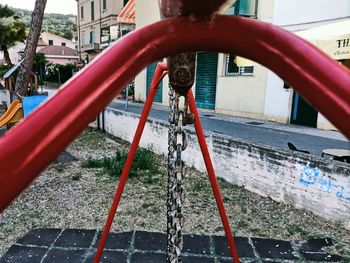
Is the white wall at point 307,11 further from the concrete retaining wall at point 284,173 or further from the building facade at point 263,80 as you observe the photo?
the concrete retaining wall at point 284,173

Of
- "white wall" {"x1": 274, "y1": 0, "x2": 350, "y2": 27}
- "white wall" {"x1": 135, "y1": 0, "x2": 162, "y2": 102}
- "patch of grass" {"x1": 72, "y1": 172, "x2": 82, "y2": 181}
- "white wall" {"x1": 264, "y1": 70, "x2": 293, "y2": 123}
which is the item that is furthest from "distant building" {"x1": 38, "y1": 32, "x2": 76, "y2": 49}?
"patch of grass" {"x1": 72, "y1": 172, "x2": 82, "y2": 181}

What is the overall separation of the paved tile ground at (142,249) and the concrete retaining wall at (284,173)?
1.71 ft

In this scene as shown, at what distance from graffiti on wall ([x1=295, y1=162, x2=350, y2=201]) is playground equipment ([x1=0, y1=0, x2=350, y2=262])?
338 cm

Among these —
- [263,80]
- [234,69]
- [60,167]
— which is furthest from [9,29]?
[60,167]

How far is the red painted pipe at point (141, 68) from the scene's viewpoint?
46 cm

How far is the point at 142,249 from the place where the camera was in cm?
322

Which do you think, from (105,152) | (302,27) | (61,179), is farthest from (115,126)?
(302,27)

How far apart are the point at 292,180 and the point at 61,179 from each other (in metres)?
3.53

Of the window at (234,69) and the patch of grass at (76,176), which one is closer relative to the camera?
the patch of grass at (76,176)

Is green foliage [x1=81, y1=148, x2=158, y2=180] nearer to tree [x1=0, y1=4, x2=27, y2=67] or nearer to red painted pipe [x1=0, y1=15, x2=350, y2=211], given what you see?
red painted pipe [x1=0, y1=15, x2=350, y2=211]

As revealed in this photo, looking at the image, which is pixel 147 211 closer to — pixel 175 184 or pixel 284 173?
pixel 284 173

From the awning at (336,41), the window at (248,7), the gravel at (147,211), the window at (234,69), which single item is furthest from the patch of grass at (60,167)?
the window at (248,7)

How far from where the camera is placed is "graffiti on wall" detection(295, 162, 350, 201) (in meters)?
3.51

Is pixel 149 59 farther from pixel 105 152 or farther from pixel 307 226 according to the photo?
pixel 105 152
